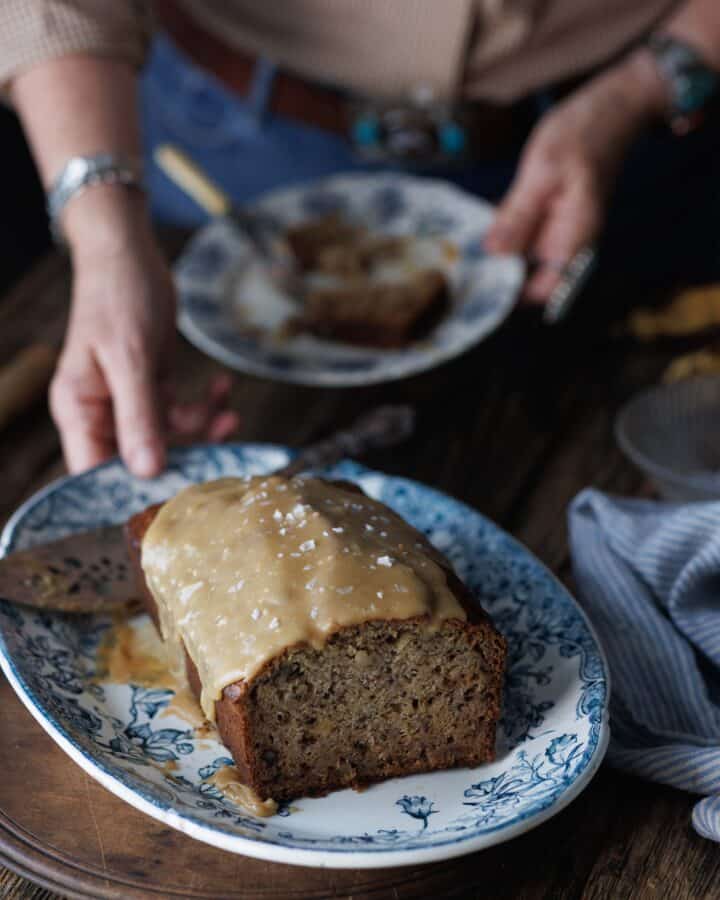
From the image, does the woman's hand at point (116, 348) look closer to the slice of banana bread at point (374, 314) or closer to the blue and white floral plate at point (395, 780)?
the blue and white floral plate at point (395, 780)

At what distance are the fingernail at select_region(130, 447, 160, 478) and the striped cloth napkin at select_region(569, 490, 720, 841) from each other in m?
0.65

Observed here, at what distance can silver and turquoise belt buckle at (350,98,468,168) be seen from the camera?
7.91ft

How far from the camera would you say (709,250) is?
8.86ft

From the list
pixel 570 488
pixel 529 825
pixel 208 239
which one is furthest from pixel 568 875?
pixel 208 239

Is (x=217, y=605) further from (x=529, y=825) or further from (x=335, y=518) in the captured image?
(x=529, y=825)

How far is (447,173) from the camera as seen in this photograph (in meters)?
2.71

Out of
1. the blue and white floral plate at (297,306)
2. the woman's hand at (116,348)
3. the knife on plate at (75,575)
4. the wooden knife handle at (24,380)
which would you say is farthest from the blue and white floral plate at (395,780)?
the blue and white floral plate at (297,306)

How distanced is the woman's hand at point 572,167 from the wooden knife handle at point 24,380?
3.16ft

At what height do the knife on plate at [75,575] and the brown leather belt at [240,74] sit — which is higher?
the brown leather belt at [240,74]

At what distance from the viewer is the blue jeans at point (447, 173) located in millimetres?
2555

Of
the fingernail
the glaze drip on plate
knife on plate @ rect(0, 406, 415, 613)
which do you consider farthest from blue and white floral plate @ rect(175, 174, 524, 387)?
the glaze drip on plate

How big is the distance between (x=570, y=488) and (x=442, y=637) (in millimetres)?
693

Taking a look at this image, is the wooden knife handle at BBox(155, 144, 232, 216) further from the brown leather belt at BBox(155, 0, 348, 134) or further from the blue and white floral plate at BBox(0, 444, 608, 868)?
the blue and white floral plate at BBox(0, 444, 608, 868)

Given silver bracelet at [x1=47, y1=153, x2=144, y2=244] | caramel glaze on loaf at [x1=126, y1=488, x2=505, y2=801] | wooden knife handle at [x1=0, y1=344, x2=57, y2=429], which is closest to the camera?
caramel glaze on loaf at [x1=126, y1=488, x2=505, y2=801]
